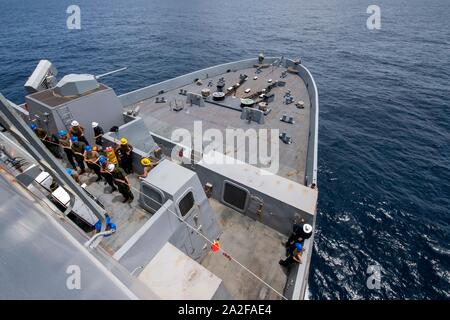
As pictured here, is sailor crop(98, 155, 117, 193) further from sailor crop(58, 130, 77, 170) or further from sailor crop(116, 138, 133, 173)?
sailor crop(58, 130, 77, 170)

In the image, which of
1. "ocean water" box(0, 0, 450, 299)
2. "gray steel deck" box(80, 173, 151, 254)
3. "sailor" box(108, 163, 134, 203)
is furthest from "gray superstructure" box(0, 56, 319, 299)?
"ocean water" box(0, 0, 450, 299)

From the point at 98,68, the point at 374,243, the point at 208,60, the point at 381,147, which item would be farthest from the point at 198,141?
the point at 208,60

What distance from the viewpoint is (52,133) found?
13250 mm

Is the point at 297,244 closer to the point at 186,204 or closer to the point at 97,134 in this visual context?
the point at 186,204

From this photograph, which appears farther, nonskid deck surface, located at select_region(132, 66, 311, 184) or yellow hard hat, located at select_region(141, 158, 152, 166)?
nonskid deck surface, located at select_region(132, 66, 311, 184)

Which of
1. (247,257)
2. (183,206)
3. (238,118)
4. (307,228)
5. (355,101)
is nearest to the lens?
(183,206)

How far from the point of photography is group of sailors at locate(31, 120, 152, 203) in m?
10.7

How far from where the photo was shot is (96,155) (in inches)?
464

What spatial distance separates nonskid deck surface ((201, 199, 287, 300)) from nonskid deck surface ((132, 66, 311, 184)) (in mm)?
5210

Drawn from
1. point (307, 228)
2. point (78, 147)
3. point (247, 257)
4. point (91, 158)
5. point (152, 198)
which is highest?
point (78, 147)

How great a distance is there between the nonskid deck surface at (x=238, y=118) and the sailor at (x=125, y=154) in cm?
765

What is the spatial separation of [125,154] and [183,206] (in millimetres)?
4709

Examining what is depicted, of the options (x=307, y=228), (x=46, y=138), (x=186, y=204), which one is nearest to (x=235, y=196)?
(x=186, y=204)

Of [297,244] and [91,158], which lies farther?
[91,158]
